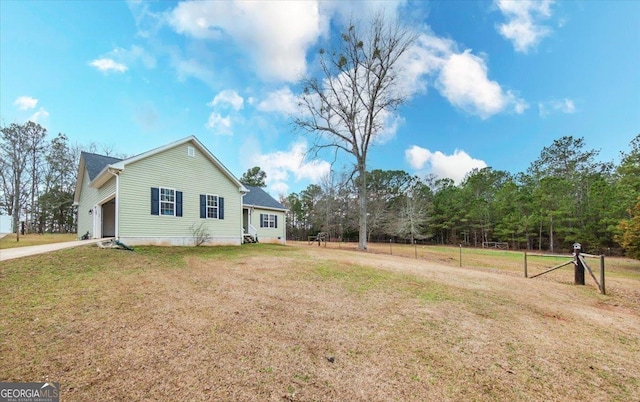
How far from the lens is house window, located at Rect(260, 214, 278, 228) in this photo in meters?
22.3

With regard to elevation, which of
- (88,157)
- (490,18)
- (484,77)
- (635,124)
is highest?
(490,18)

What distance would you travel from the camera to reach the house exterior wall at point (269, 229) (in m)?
21.8

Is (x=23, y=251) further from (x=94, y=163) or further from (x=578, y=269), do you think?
(x=578, y=269)

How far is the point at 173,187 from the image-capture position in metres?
13.2

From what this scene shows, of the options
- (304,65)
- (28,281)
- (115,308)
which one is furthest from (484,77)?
(28,281)

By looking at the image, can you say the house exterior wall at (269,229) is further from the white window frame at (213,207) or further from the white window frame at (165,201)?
the white window frame at (165,201)

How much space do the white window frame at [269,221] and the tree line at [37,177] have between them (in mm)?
25756

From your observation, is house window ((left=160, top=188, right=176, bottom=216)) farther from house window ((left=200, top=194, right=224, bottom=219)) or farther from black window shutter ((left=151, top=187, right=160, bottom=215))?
house window ((left=200, top=194, right=224, bottom=219))

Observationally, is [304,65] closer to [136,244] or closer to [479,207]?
[136,244]

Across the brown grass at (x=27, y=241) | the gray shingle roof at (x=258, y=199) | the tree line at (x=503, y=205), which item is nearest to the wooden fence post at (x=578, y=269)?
the tree line at (x=503, y=205)

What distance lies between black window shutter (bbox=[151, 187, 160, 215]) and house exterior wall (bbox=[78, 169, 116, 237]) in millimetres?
1538

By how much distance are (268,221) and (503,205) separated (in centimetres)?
3058

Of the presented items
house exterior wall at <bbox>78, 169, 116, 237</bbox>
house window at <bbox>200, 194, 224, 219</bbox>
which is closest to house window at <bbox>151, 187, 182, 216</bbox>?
house window at <bbox>200, 194, 224, 219</bbox>

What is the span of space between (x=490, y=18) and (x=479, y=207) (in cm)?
2971
